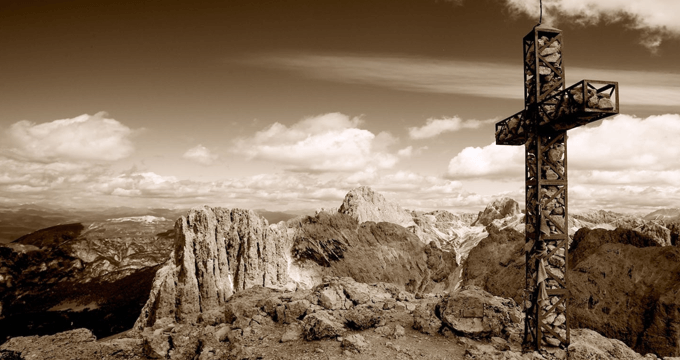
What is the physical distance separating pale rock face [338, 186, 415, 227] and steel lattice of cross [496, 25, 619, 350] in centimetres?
13498

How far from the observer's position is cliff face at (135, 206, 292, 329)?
67500 mm

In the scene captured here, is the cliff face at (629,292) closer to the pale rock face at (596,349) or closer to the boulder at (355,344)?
the pale rock face at (596,349)

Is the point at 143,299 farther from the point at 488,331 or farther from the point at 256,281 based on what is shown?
the point at 488,331

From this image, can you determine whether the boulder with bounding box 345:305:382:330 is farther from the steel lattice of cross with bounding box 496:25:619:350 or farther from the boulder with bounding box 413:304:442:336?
the steel lattice of cross with bounding box 496:25:619:350

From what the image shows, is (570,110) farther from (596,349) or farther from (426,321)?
(426,321)

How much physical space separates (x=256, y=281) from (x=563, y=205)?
79.0 meters

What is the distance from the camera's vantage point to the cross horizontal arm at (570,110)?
8.64m

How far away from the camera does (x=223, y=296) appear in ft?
244

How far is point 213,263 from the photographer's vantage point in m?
74.1

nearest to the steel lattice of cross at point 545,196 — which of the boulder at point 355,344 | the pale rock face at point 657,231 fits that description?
the boulder at point 355,344

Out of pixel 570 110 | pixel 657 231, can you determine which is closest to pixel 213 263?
pixel 570 110

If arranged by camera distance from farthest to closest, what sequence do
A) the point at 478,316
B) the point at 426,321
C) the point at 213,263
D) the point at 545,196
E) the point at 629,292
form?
the point at 213,263 → the point at 629,292 → the point at 426,321 → the point at 478,316 → the point at 545,196

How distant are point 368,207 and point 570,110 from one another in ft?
484

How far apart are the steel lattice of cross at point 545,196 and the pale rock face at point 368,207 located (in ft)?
443
